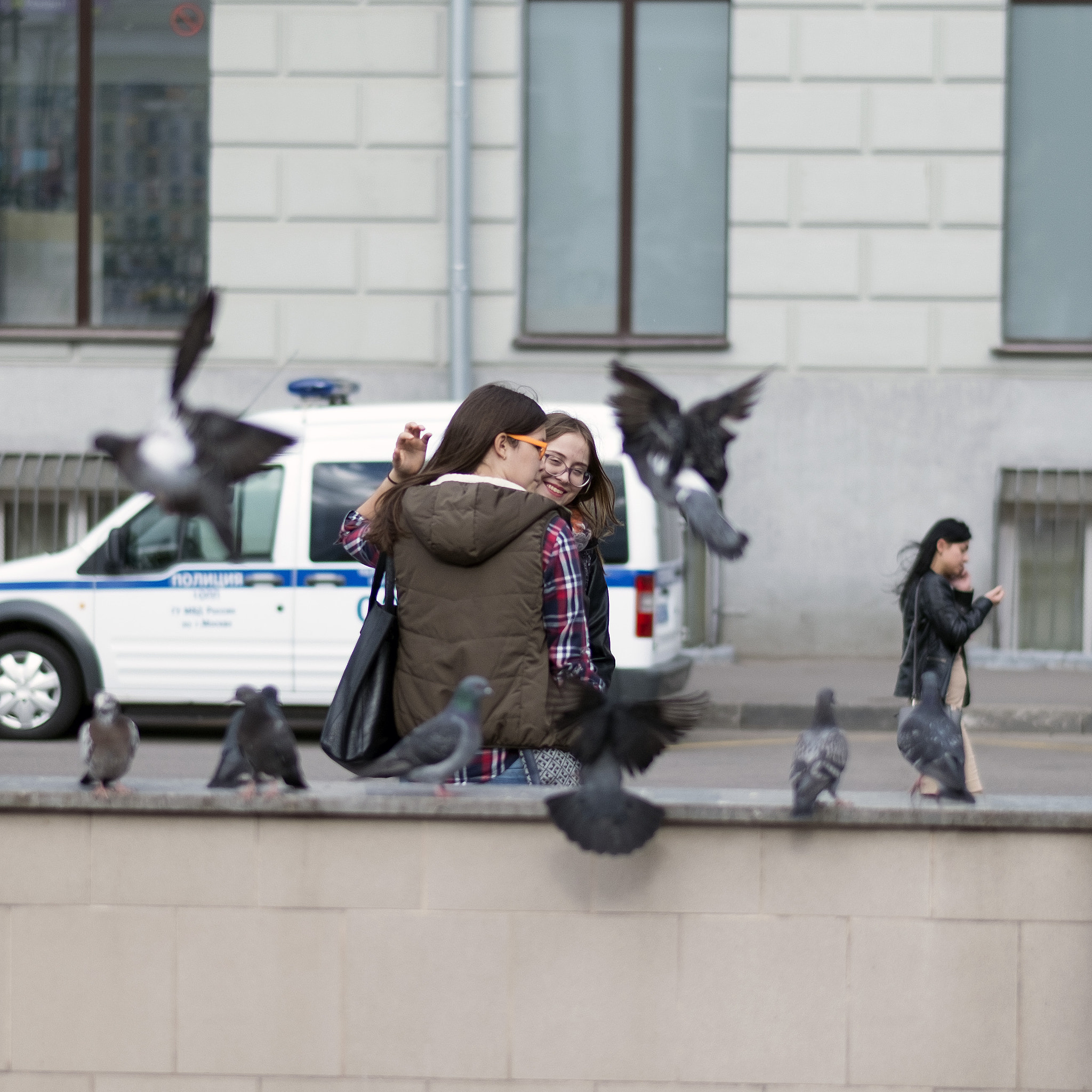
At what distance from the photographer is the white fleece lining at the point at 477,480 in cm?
316

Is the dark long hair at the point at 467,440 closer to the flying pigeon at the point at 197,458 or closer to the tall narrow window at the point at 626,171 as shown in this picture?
the flying pigeon at the point at 197,458

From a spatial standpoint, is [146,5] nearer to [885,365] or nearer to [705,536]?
[885,365]

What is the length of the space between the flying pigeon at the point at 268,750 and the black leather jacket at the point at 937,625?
3.75 metres

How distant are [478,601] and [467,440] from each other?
33 cm

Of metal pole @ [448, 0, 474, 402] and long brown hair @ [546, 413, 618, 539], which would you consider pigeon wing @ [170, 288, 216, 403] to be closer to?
long brown hair @ [546, 413, 618, 539]

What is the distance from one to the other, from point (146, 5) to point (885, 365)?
22.7 feet

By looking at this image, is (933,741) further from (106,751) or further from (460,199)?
(460,199)

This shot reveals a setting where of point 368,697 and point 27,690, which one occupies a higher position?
point 368,697

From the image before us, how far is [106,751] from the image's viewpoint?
10.4ft

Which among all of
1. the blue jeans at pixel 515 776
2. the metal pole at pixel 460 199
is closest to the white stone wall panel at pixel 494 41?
the metal pole at pixel 460 199

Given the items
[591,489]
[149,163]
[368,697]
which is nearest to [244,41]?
[149,163]

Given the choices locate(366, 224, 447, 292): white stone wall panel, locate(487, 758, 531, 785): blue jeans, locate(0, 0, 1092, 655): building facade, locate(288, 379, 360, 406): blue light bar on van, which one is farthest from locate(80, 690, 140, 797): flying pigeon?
locate(366, 224, 447, 292): white stone wall panel

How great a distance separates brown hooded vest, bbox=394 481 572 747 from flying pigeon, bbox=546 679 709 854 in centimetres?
15

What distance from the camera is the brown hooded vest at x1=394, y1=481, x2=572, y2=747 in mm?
3109
